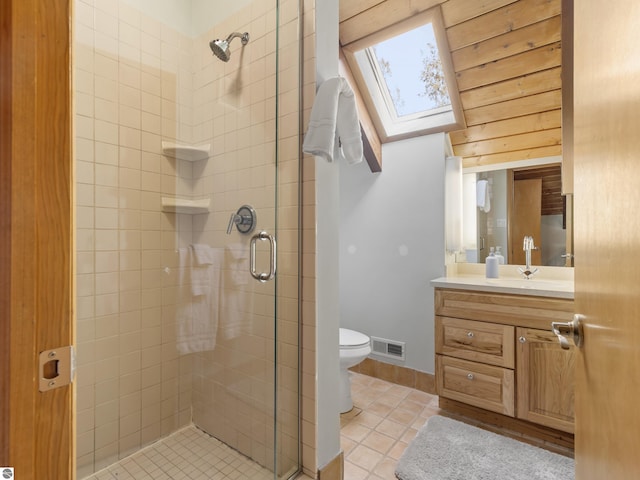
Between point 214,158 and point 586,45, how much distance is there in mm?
1388

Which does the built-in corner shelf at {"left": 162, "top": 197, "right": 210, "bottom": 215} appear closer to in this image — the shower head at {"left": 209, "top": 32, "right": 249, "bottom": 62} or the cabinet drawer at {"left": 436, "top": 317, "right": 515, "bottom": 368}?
the shower head at {"left": 209, "top": 32, "right": 249, "bottom": 62}

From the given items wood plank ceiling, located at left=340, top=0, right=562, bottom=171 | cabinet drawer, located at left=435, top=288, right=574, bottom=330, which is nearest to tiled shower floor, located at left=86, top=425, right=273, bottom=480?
cabinet drawer, located at left=435, top=288, right=574, bottom=330

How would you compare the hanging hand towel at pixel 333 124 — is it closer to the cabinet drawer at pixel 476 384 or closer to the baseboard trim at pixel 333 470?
the baseboard trim at pixel 333 470

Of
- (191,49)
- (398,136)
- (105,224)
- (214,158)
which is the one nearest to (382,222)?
(398,136)

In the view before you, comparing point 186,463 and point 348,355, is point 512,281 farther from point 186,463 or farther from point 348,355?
point 186,463

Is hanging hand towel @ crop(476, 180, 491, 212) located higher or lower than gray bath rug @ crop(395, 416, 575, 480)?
higher

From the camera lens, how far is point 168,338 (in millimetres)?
1642

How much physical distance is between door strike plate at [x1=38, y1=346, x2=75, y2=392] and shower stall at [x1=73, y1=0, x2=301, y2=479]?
36.1 inches

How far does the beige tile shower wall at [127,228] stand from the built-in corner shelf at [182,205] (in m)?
0.03

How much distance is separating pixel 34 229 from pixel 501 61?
8.19 feet

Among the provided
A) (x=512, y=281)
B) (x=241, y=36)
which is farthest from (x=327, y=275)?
(x=512, y=281)

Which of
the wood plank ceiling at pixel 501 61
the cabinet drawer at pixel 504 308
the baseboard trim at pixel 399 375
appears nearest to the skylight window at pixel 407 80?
the wood plank ceiling at pixel 501 61

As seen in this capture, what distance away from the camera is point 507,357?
188cm

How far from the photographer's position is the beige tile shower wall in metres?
1.37
